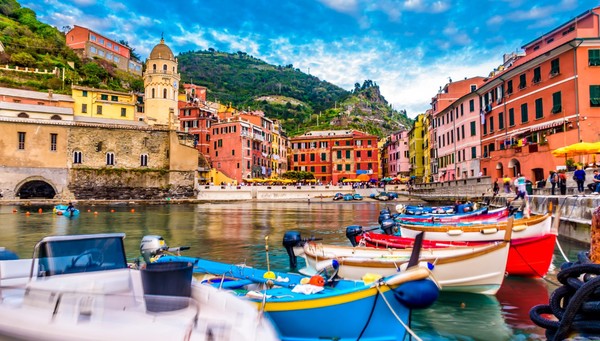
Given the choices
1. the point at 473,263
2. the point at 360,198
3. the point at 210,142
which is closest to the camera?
the point at 473,263

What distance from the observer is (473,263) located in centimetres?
951

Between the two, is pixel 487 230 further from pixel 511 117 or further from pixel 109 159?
pixel 109 159

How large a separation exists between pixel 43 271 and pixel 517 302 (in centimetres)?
997

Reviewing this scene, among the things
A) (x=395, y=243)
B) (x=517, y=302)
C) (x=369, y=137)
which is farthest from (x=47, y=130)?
(x=517, y=302)

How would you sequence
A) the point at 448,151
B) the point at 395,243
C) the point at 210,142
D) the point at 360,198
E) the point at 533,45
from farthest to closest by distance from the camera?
1. the point at 210,142
2. the point at 360,198
3. the point at 448,151
4. the point at 533,45
5. the point at 395,243

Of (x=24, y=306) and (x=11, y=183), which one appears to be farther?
(x=11, y=183)

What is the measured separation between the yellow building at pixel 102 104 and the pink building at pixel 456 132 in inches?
2064

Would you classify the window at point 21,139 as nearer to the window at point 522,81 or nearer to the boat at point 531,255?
the window at point 522,81

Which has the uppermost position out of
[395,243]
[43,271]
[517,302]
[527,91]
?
[527,91]

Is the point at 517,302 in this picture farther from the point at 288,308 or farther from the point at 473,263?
the point at 288,308

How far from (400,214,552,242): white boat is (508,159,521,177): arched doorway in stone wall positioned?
70.4 ft

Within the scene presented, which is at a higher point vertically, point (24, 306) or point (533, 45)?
point (533, 45)

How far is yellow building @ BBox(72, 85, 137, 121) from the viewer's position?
68188mm

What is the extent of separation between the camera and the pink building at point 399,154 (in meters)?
81.8
